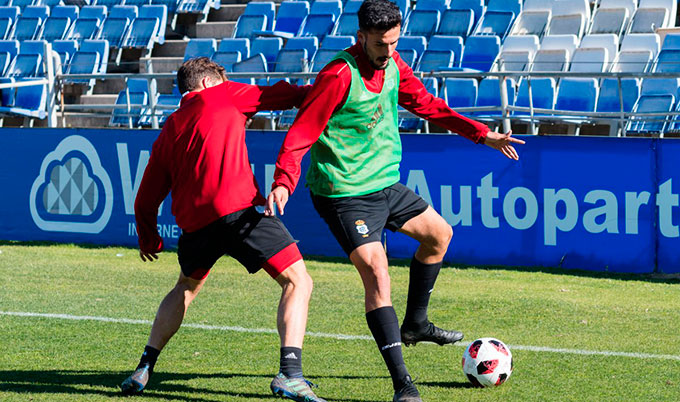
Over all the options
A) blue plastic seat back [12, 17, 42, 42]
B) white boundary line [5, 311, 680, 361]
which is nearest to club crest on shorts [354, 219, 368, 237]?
white boundary line [5, 311, 680, 361]

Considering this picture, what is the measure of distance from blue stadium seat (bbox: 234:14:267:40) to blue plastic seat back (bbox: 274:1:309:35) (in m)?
0.28

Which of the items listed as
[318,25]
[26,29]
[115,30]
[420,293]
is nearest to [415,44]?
[318,25]

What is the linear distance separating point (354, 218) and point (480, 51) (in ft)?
36.8

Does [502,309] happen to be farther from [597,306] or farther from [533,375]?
[533,375]

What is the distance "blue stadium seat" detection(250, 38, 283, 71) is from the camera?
1764cm

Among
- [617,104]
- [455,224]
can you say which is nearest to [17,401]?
[455,224]

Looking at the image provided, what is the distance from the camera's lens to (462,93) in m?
14.7

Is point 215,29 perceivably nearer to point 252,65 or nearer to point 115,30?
point 115,30

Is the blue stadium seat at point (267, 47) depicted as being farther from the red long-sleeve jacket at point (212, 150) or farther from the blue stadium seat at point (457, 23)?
the red long-sleeve jacket at point (212, 150)

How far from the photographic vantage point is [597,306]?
8305mm

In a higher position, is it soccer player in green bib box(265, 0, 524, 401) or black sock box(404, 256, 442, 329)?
soccer player in green bib box(265, 0, 524, 401)

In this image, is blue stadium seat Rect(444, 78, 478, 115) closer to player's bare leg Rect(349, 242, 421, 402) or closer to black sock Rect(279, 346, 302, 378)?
player's bare leg Rect(349, 242, 421, 402)

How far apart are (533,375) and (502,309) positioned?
93.1 inches

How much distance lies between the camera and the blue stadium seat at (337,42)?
16781mm
